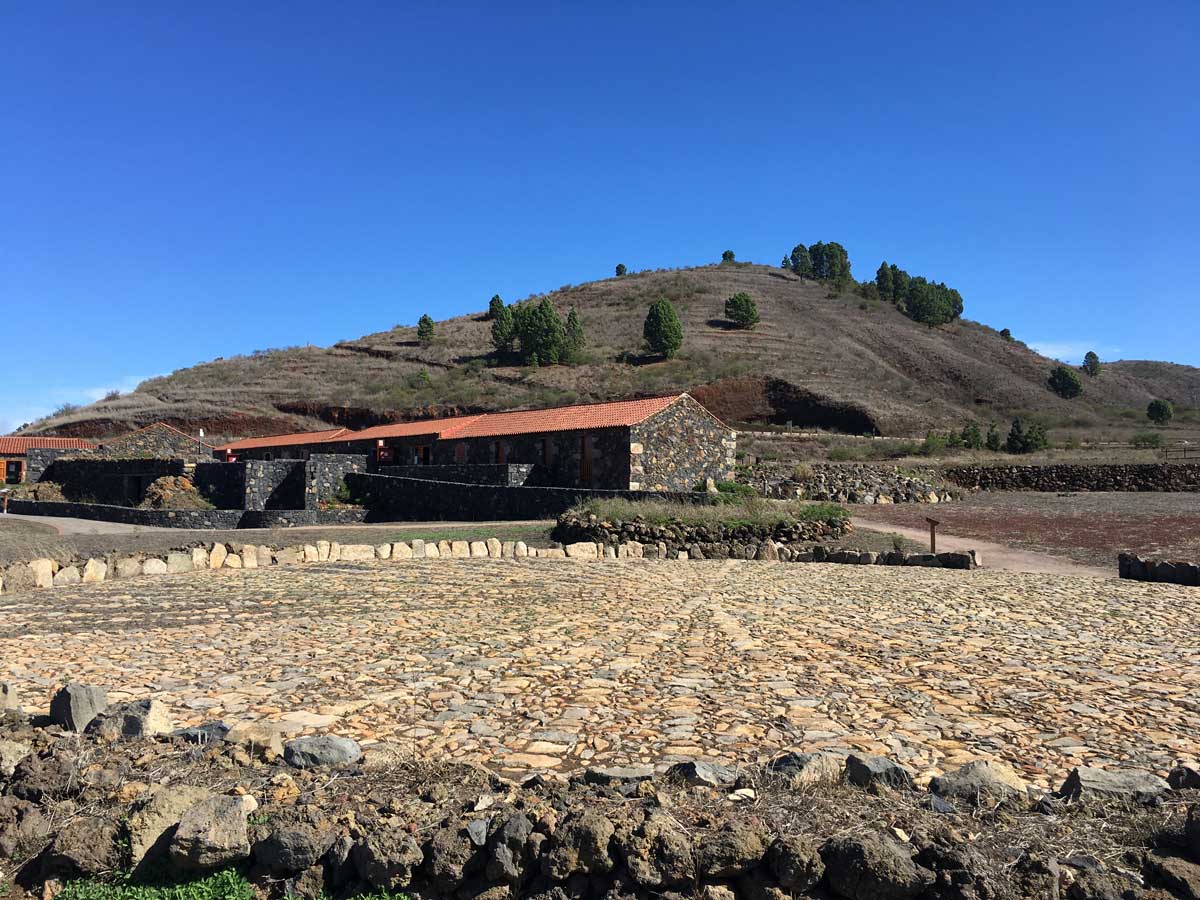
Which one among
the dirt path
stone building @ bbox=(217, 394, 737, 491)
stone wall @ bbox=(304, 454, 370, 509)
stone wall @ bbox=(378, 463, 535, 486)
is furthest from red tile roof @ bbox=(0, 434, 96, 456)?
the dirt path

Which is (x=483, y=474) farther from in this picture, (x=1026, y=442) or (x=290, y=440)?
(x=1026, y=442)

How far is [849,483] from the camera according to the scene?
34.5m

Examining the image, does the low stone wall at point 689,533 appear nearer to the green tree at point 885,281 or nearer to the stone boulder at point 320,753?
the stone boulder at point 320,753

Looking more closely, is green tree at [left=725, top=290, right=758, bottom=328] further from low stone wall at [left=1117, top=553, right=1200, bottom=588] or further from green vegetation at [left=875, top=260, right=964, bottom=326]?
low stone wall at [left=1117, top=553, right=1200, bottom=588]

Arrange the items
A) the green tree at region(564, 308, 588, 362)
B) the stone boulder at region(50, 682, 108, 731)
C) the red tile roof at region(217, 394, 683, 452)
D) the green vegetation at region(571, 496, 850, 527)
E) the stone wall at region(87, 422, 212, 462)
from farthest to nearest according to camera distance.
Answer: the green tree at region(564, 308, 588, 362) < the stone wall at region(87, 422, 212, 462) < the red tile roof at region(217, 394, 683, 452) < the green vegetation at region(571, 496, 850, 527) < the stone boulder at region(50, 682, 108, 731)

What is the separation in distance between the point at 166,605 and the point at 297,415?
58.7m

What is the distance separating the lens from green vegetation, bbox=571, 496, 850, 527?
61.9 ft

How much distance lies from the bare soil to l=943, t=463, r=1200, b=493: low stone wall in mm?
1894

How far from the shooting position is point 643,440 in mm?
30062

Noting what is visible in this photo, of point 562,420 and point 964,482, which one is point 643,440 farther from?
point 964,482

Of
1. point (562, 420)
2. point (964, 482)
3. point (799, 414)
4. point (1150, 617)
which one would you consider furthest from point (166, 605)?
point (799, 414)

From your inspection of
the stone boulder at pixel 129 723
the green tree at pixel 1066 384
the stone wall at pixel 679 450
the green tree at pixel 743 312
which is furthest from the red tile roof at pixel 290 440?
the green tree at pixel 1066 384

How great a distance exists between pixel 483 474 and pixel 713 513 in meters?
13.3

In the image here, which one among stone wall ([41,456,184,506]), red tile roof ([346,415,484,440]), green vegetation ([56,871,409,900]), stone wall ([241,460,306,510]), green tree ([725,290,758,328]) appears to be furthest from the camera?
green tree ([725,290,758,328])
